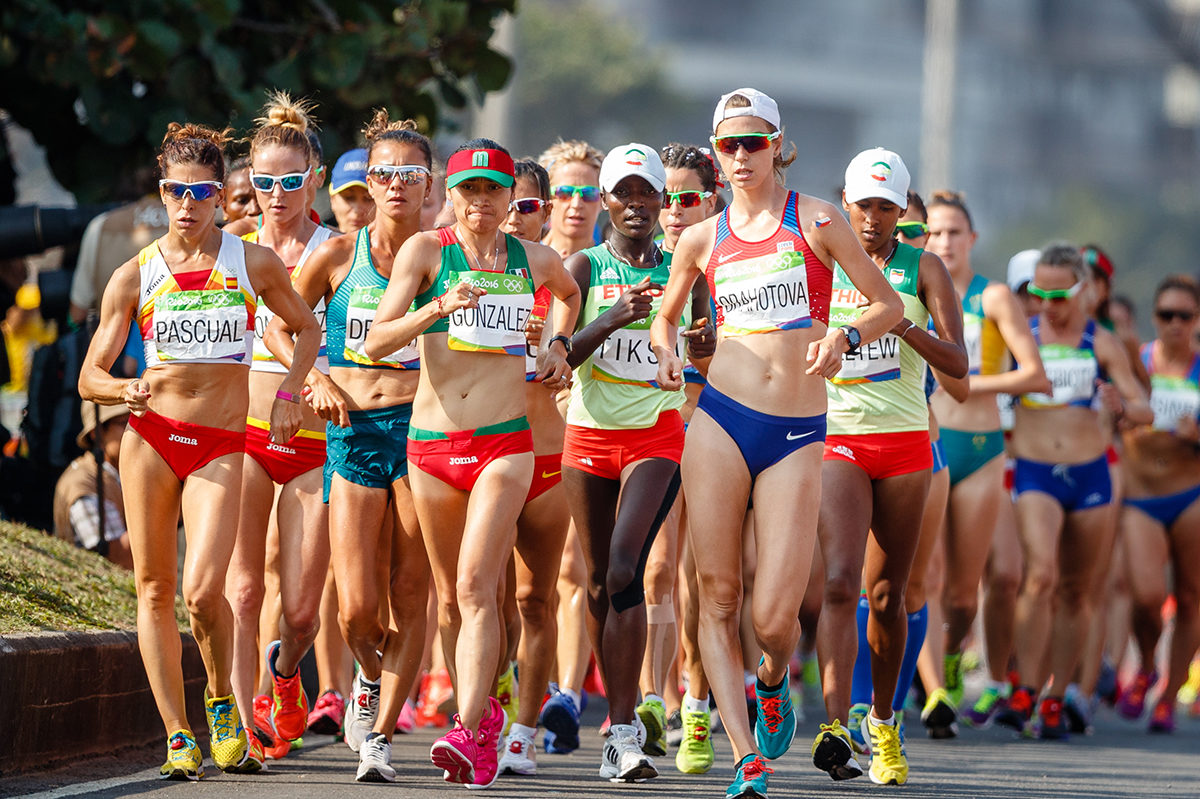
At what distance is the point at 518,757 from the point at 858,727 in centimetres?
161

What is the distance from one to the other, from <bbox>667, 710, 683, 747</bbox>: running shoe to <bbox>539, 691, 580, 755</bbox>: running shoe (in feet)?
3.10

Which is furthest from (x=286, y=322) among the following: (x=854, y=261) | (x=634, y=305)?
(x=854, y=261)

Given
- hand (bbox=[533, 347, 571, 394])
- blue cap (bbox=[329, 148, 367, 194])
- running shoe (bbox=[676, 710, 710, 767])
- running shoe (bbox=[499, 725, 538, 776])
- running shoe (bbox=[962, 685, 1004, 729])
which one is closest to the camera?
hand (bbox=[533, 347, 571, 394])

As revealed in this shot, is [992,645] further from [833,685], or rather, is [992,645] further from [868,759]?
[833,685]

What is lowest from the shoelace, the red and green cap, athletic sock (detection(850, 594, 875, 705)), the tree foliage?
the shoelace

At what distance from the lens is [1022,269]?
1239cm

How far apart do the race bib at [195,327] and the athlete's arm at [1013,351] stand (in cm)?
441

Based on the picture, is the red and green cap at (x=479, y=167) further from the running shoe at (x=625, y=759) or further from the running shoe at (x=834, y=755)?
the running shoe at (x=834, y=755)

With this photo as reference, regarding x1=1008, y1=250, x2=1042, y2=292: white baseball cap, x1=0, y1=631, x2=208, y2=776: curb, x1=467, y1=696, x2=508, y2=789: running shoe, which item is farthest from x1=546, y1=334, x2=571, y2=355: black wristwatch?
x1=1008, y1=250, x2=1042, y2=292: white baseball cap

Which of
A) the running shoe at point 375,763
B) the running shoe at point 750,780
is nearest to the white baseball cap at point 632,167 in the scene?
the running shoe at point 375,763

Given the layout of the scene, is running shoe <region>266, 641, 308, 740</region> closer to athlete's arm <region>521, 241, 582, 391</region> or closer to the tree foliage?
athlete's arm <region>521, 241, 582, 391</region>

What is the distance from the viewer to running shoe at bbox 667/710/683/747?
1025 cm

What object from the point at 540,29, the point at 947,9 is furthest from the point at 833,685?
the point at 540,29

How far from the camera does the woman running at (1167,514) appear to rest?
13062 millimetres
